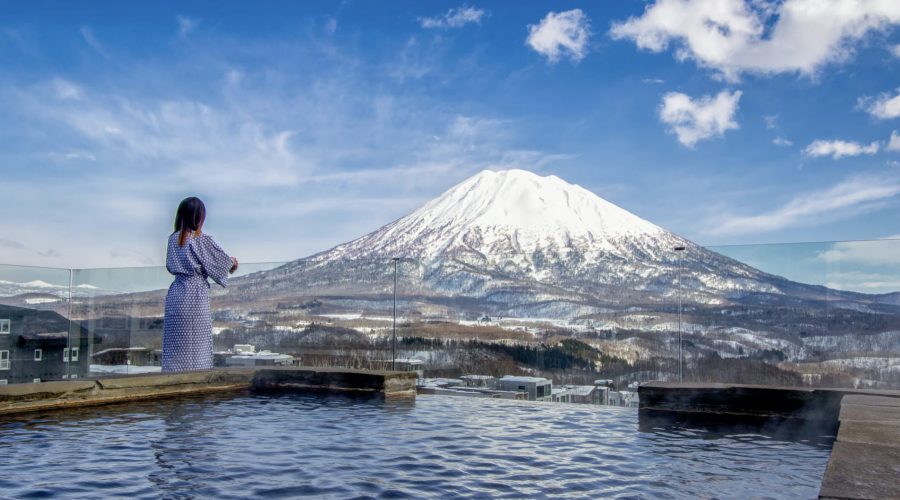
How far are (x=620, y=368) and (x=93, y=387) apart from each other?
5.22 meters

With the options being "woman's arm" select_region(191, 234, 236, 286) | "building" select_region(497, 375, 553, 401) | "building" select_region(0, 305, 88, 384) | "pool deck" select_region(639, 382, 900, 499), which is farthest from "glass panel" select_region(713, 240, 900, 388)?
"building" select_region(0, 305, 88, 384)

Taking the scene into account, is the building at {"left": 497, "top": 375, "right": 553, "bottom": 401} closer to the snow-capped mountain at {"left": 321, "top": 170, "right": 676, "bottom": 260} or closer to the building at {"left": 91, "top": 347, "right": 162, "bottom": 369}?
the building at {"left": 91, "top": 347, "right": 162, "bottom": 369}

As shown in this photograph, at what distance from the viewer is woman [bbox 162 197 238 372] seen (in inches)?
281

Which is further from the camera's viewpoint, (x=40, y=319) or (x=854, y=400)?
(x=40, y=319)

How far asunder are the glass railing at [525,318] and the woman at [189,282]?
6.24 ft

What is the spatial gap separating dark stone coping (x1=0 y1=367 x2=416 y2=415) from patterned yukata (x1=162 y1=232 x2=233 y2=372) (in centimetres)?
28

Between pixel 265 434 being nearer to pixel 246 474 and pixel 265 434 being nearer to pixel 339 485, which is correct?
pixel 246 474

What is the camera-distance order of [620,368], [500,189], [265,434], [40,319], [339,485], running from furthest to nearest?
[500,189] < [40,319] < [620,368] < [265,434] < [339,485]

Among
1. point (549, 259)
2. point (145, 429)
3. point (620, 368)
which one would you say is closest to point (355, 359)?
point (549, 259)

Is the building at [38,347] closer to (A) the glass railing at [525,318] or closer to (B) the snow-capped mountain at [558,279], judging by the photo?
(A) the glass railing at [525,318]

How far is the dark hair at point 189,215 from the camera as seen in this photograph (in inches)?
280

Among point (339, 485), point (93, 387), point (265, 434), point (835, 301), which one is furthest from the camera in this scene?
point (835, 301)

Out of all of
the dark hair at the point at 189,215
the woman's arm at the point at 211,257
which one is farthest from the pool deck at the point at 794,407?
the dark hair at the point at 189,215

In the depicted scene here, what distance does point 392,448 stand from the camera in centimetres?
443
